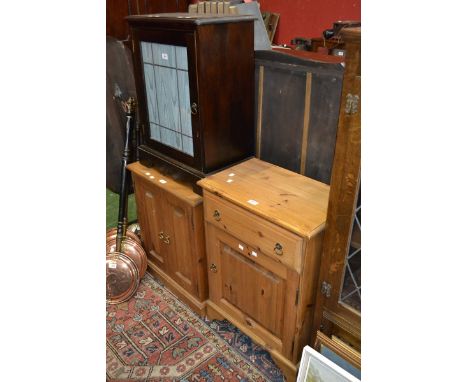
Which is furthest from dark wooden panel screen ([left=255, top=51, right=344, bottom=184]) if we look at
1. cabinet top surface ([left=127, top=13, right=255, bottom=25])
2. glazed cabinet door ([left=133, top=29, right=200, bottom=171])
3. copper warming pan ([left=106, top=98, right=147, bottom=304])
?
copper warming pan ([left=106, top=98, right=147, bottom=304])

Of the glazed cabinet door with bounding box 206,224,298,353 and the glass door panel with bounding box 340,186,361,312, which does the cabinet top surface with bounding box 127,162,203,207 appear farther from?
the glass door panel with bounding box 340,186,361,312

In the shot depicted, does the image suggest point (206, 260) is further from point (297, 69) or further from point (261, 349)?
point (297, 69)

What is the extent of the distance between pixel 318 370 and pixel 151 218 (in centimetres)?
118

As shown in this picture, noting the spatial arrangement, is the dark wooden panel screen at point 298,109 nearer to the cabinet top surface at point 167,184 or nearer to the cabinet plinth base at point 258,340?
the cabinet top surface at point 167,184

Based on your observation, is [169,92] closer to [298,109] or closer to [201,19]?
[201,19]

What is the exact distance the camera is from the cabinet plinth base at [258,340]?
Result: 1.65m

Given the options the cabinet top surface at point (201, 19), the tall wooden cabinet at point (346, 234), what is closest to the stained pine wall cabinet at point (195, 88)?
the cabinet top surface at point (201, 19)

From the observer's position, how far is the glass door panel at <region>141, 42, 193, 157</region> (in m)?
1.65

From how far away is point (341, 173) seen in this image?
121 cm

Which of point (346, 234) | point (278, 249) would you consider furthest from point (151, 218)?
point (346, 234)

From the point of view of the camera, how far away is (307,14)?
391 centimetres

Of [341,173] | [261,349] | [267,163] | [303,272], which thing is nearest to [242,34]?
[267,163]

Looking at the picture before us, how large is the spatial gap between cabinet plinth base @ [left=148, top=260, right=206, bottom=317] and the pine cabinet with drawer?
0.67ft
